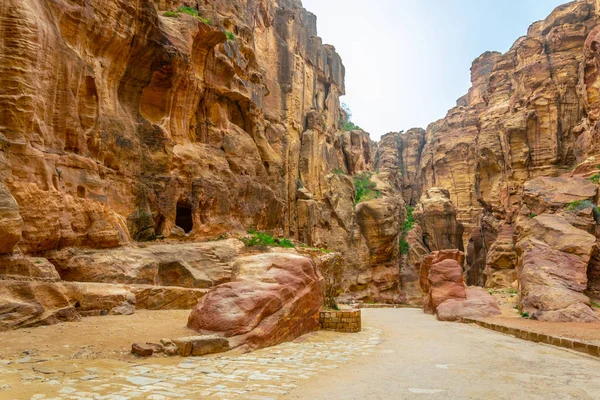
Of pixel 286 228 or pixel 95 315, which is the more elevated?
pixel 286 228

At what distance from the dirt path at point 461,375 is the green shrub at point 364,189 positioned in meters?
35.9

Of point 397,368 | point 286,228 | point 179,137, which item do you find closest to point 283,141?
point 286,228

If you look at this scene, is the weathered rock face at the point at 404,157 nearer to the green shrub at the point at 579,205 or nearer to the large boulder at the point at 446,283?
the large boulder at the point at 446,283

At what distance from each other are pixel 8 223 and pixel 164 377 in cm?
581

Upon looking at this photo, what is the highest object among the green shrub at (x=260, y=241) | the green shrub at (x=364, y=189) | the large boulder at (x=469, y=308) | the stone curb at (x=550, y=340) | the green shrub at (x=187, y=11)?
the green shrub at (x=187, y=11)

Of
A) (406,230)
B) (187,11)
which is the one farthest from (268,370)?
(406,230)

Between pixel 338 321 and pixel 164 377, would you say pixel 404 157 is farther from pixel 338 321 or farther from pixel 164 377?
pixel 164 377

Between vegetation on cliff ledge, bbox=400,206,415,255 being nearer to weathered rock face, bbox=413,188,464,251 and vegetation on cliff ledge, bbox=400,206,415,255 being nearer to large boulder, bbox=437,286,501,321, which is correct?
weathered rock face, bbox=413,188,464,251

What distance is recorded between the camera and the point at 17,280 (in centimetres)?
900

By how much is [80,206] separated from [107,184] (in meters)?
3.11

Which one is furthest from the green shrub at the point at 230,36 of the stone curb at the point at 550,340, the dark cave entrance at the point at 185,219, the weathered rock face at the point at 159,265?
the stone curb at the point at 550,340

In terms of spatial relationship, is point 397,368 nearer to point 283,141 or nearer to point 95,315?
point 95,315

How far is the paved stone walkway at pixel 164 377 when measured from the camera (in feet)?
16.5

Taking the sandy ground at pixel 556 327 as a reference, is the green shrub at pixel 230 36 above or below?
above
